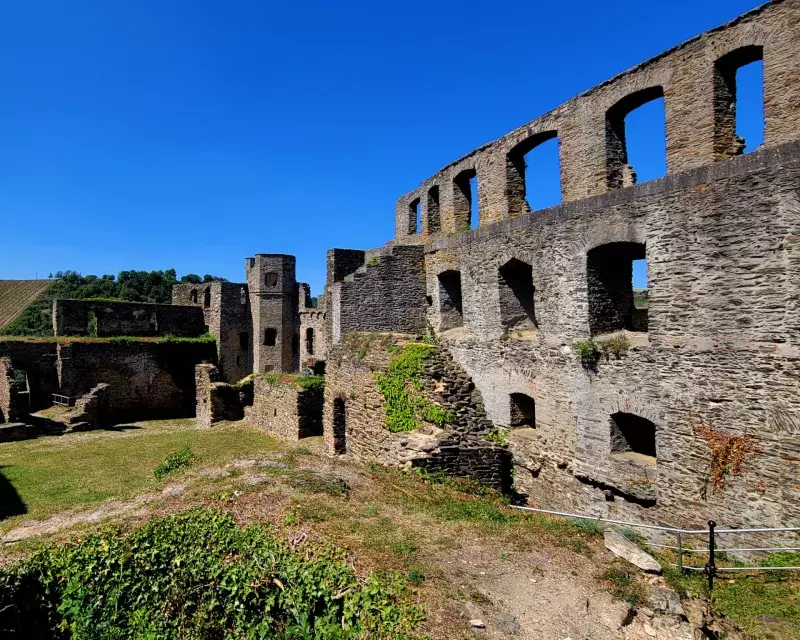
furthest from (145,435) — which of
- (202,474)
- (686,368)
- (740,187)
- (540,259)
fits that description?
(740,187)

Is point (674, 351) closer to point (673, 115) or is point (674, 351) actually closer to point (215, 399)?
point (673, 115)

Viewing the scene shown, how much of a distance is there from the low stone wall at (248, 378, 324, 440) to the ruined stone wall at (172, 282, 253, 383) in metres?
13.6

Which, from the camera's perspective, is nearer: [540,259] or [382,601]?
[382,601]

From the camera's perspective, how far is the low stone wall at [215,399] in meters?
23.6

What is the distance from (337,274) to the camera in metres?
17.3

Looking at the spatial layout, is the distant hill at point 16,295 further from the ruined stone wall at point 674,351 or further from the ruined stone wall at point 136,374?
the ruined stone wall at point 674,351

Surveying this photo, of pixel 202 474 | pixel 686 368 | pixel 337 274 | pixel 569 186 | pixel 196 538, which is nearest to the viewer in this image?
pixel 196 538

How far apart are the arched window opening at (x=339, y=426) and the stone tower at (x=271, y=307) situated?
2223 centimetres

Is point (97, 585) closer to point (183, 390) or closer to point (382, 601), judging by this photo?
point (382, 601)

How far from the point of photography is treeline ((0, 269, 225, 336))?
44.0m

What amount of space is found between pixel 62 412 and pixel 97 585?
22.0m

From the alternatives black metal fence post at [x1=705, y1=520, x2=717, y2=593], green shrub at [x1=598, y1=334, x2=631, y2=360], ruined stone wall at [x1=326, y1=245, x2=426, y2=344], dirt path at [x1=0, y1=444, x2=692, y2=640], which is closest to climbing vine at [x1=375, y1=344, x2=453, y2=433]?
dirt path at [x1=0, y1=444, x2=692, y2=640]

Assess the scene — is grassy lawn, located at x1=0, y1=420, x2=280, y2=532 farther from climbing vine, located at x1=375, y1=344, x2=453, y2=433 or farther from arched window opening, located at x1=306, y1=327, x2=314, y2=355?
arched window opening, located at x1=306, y1=327, x2=314, y2=355

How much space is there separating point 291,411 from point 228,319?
1693 cm
